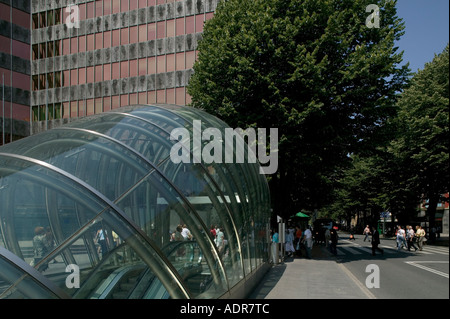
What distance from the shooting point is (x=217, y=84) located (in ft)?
63.0

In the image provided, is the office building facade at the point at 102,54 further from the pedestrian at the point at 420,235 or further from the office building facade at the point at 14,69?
the pedestrian at the point at 420,235

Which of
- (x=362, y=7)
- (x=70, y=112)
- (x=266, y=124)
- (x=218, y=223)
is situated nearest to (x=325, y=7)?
(x=362, y=7)

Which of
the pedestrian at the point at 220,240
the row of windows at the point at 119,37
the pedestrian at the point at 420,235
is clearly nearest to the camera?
the pedestrian at the point at 220,240

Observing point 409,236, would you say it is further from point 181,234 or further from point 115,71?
point 115,71

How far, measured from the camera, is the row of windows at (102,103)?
3734cm

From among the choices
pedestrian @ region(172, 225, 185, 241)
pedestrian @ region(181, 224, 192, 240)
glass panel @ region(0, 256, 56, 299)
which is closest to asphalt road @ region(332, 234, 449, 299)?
pedestrian @ region(181, 224, 192, 240)

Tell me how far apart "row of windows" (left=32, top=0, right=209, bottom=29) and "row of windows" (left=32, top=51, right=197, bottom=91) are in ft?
16.1

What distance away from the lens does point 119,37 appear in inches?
1556

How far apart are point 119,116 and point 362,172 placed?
1309 inches

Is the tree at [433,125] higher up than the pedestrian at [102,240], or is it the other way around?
the tree at [433,125]

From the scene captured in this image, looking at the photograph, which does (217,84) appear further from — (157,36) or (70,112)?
(70,112)

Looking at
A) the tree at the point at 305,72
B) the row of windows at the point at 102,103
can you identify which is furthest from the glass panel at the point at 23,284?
the row of windows at the point at 102,103

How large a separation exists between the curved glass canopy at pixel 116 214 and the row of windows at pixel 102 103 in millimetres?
29591

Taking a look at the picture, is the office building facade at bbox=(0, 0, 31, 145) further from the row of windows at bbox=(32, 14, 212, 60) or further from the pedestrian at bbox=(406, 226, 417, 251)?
the pedestrian at bbox=(406, 226, 417, 251)
